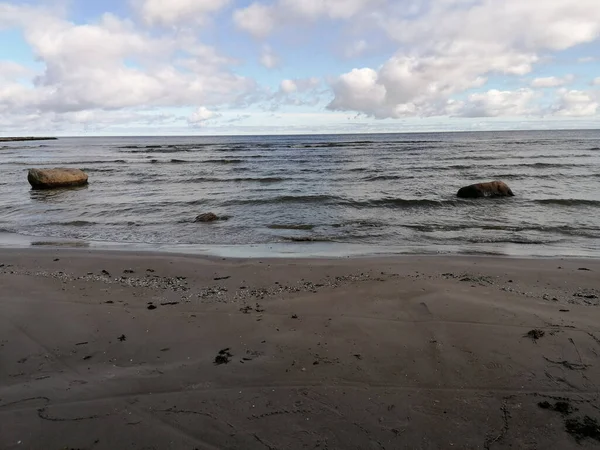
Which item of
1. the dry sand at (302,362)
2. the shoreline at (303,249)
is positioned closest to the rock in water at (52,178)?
the shoreline at (303,249)

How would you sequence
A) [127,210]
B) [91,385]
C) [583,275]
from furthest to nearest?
1. [127,210]
2. [583,275]
3. [91,385]

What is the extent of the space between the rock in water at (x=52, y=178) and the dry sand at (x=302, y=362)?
54.6 feet

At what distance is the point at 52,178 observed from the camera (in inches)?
829

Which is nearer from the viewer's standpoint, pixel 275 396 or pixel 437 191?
pixel 275 396

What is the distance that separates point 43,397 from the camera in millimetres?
3598

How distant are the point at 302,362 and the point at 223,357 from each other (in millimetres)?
858

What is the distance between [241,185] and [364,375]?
753 inches

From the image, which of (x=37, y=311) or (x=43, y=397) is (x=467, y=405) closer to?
(x=43, y=397)

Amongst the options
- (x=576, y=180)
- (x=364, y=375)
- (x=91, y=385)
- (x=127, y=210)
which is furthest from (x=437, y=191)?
(x=91, y=385)

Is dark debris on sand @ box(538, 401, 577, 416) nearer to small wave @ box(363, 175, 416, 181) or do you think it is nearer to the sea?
the sea

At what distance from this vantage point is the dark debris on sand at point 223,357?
4164 mm

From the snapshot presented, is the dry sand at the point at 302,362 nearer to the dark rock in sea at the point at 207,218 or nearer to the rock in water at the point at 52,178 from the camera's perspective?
the dark rock in sea at the point at 207,218

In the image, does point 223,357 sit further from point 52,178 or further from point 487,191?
point 52,178

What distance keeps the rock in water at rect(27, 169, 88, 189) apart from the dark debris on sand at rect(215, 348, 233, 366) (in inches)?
830
